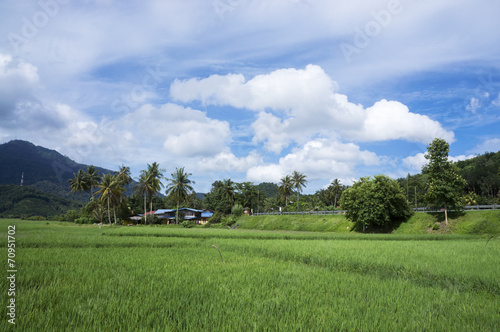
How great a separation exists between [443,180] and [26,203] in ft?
401

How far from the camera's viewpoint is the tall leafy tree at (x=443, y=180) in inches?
1510

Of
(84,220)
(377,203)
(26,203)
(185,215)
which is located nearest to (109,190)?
(84,220)

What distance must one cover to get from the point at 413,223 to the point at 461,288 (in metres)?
38.7

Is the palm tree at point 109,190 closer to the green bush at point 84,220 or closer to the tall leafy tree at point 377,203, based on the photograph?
the green bush at point 84,220

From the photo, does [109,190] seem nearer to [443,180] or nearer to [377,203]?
A: [377,203]

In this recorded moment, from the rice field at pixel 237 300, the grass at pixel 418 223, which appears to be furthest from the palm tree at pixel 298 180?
the rice field at pixel 237 300

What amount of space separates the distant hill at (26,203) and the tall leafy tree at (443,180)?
108 meters

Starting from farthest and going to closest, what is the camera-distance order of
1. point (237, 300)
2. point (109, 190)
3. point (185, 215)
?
point (185, 215), point (109, 190), point (237, 300)

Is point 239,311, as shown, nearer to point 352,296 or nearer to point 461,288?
point 352,296

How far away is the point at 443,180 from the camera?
3956 cm

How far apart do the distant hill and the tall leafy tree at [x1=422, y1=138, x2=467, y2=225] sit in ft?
356

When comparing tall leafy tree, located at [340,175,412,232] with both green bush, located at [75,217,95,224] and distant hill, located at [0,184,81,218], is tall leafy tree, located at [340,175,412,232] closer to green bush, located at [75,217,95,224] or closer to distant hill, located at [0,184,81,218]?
green bush, located at [75,217,95,224]

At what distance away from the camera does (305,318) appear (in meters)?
5.23

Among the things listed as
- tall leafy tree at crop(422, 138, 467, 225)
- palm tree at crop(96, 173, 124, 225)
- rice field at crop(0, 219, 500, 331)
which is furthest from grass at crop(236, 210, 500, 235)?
rice field at crop(0, 219, 500, 331)
